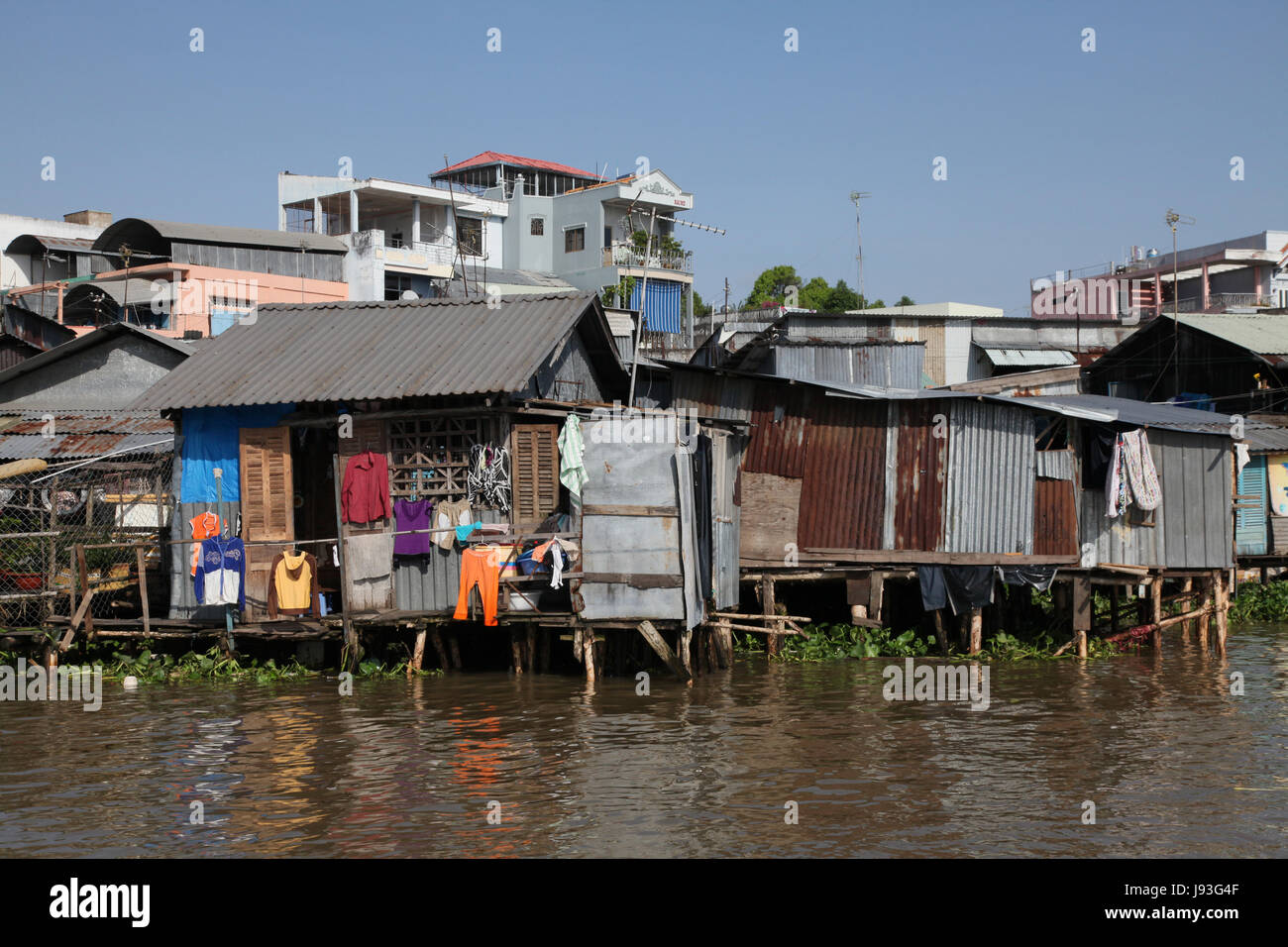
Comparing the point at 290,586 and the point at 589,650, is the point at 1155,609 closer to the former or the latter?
the point at 589,650

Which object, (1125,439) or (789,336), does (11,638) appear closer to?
(1125,439)

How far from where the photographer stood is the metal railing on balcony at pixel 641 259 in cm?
4766

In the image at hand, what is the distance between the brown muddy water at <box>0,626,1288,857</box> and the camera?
34.5 ft

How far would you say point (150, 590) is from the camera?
20.3 m

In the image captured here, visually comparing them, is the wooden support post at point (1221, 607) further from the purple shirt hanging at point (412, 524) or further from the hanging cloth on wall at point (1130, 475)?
the purple shirt hanging at point (412, 524)

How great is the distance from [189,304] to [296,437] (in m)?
18.8

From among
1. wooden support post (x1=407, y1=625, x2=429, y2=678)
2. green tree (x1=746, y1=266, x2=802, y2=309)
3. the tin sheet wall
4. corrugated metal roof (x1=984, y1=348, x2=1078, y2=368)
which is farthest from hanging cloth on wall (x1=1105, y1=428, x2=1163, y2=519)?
green tree (x1=746, y1=266, x2=802, y2=309)

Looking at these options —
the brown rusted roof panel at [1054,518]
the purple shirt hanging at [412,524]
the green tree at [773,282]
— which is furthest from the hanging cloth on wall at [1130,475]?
the green tree at [773,282]

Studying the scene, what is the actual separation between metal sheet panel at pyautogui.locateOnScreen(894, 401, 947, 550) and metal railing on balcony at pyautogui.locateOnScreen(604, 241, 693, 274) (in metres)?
28.1

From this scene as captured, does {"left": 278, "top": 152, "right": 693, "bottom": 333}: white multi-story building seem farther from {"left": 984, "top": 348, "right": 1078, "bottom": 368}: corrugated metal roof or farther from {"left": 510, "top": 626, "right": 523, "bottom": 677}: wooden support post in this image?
{"left": 510, "top": 626, "right": 523, "bottom": 677}: wooden support post

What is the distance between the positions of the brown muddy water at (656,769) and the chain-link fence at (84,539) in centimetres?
233

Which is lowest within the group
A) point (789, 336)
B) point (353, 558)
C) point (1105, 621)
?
point (1105, 621)

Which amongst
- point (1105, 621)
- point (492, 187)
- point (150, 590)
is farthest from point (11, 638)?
point (492, 187)

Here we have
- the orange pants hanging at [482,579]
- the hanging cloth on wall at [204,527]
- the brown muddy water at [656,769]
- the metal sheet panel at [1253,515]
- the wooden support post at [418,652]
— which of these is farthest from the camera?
the metal sheet panel at [1253,515]
